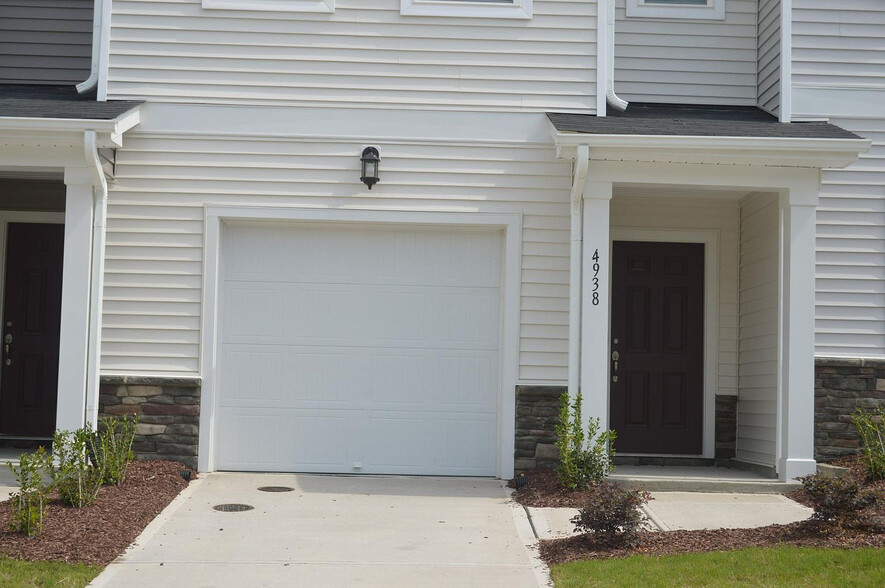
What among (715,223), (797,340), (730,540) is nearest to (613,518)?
(730,540)

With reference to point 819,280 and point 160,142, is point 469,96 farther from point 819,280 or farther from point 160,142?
point 819,280

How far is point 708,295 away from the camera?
10.8 metres

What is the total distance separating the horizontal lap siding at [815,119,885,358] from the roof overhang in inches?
255

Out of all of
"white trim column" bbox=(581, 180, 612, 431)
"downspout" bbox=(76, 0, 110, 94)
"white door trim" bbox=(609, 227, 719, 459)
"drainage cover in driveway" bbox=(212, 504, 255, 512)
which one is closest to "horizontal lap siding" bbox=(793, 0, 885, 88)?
"white door trim" bbox=(609, 227, 719, 459)

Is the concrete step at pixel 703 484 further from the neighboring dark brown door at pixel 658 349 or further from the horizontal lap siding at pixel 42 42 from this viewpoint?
the horizontal lap siding at pixel 42 42

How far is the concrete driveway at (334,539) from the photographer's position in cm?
630

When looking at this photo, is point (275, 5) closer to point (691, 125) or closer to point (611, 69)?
point (611, 69)

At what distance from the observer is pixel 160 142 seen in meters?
9.64

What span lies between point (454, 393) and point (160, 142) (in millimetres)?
3579

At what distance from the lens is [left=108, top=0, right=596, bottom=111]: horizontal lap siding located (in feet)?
31.8

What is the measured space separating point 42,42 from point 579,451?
733 centimetres

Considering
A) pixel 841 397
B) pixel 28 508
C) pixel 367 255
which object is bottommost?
pixel 28 508

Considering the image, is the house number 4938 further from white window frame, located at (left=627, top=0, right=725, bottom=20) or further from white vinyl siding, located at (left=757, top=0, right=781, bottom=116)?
white window frame, located at (left=627, top=0, right=725, bottom=20)

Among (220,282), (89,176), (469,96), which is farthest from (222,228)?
(469,96)
